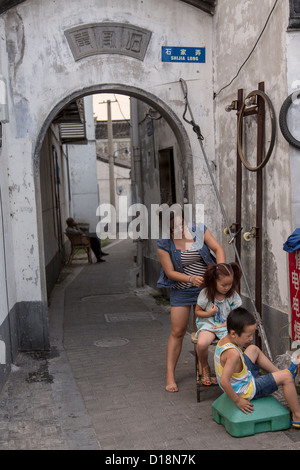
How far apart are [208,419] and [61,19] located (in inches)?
198

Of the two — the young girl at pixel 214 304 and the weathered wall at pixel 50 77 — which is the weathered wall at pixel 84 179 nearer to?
the weathered wall at pixel 50 77

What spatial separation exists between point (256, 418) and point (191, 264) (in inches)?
66.0

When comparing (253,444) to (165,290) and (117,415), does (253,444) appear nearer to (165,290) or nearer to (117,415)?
(117,415)

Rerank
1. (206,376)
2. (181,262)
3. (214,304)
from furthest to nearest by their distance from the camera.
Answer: (181,262) → (206,376) → (214,304)

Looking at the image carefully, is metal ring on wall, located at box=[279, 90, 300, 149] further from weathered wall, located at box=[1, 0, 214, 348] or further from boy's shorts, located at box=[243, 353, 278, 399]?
weathered wall, located at box=[1, 0, 214, 348]

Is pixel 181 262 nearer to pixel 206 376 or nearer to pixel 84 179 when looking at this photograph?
pixel 206 376

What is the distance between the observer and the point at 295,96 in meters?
5.03

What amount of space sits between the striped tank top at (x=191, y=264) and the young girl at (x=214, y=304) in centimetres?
39

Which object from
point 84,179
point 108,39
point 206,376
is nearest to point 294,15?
point 108,39

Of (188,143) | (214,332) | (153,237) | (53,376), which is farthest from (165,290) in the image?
(214,332)

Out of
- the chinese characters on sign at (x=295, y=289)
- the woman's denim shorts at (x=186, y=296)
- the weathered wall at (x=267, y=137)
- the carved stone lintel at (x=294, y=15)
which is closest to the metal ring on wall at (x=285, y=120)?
the weathered wall at (x=267, y=137)

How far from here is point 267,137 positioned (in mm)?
5664

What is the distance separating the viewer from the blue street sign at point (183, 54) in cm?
705

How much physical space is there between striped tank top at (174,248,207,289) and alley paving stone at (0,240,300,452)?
1.06 meters
